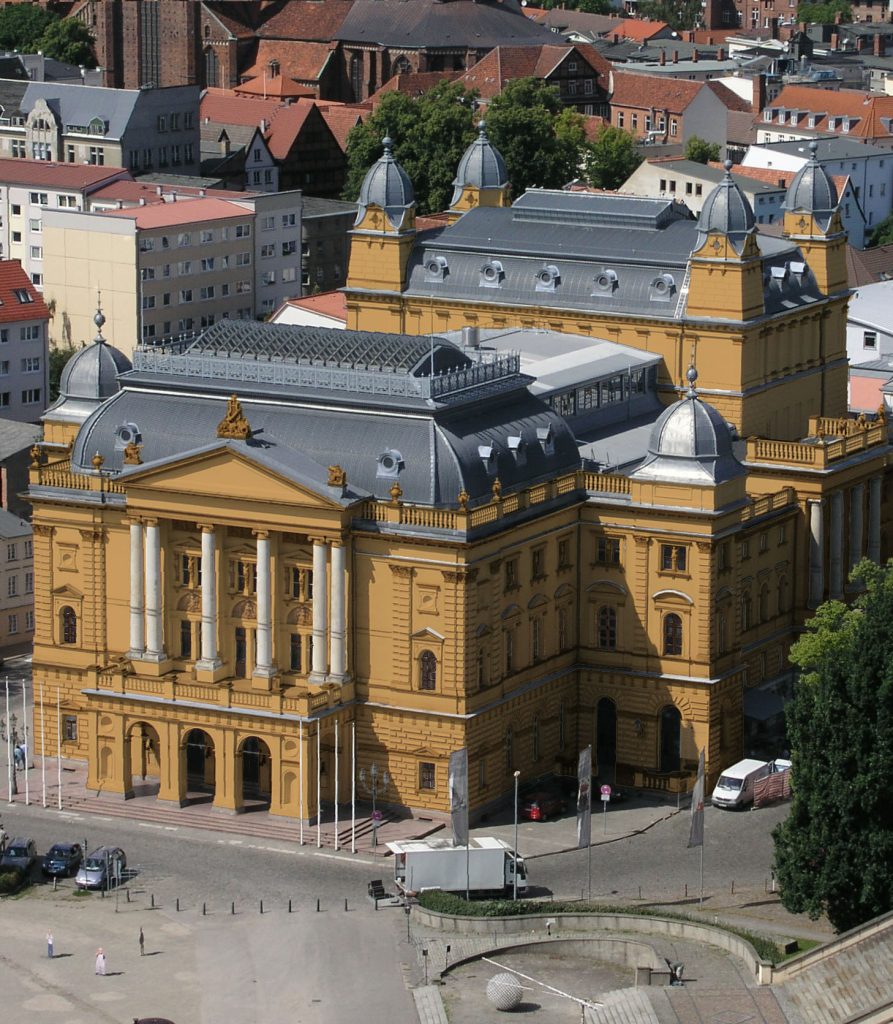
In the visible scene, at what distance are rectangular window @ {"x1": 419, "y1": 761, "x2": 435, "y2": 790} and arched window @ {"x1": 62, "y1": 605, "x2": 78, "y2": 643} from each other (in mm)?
18475

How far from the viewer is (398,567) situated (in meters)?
154

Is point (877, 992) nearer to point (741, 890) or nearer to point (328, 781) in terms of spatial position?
point (741, 890)

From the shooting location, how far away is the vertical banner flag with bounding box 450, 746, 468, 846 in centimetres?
14775

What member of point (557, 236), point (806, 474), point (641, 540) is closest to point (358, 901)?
point (641, 540)

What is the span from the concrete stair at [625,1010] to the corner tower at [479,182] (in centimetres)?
7316

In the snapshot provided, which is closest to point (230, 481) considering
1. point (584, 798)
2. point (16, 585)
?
point (584, 798)

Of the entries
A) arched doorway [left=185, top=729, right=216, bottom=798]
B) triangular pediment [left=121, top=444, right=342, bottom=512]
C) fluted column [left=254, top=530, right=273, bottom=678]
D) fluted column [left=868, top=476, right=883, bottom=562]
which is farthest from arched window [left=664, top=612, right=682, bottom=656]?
arched doorway [left=185, top=729, right=216, bottom=798]

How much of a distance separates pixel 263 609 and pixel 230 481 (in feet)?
19.8

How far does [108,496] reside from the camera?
160 metres

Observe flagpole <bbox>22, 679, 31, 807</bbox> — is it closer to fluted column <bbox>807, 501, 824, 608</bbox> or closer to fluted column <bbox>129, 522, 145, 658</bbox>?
fluted column <bbox>129, 522, 145, 658</bbox>

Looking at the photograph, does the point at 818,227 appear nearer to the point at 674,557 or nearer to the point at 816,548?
the point at 816,548

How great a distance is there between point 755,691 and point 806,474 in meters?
11.2

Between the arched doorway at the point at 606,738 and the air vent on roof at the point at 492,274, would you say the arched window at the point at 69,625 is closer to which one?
the arched doorway at the point at 606,738

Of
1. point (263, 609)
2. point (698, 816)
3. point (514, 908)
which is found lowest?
point (514, 908)
